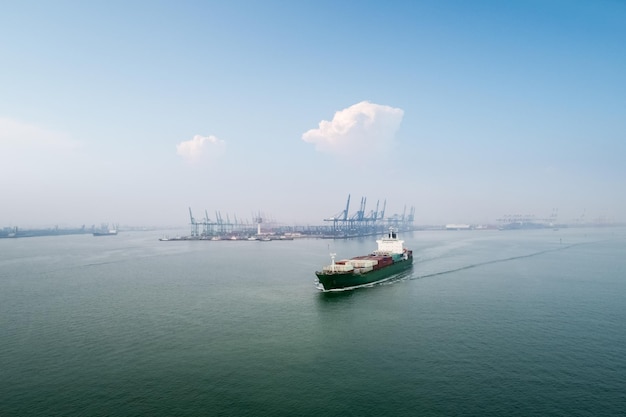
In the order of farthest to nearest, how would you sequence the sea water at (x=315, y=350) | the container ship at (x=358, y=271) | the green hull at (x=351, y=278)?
the container ship at (x=358, y=271) < the green hull at (x=351, y=278) < the sea water at (x=315, y=350)

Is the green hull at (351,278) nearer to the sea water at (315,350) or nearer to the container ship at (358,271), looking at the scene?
the container ship at (358,271)

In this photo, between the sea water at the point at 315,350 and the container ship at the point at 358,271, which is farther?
the container ship at the point at 358,271

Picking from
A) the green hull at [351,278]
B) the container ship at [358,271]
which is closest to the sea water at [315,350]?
the green hull at [351,278]

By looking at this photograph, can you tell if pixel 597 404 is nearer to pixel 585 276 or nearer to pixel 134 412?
pixel 134 412

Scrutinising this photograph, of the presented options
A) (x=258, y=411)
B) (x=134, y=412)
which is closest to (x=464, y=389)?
(x=258, y=411)

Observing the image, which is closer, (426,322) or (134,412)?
(134,412)

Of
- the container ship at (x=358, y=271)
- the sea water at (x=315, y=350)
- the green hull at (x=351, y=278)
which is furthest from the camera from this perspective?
the container ship at (x=358, y=271)

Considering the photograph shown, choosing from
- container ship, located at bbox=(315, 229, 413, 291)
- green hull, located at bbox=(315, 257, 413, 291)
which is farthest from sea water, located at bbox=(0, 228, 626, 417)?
container ship, located at bbox=(315, 229, 413, 291)
